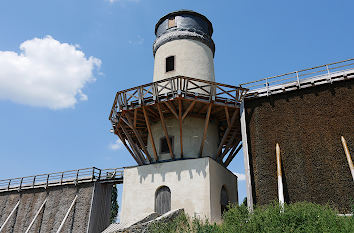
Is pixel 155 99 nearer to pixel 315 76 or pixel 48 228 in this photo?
pixel 315 76

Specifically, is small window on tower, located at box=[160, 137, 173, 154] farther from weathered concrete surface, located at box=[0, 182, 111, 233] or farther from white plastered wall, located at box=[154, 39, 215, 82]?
weathered concrete surface, located at box=[0, 182, 111, 233]

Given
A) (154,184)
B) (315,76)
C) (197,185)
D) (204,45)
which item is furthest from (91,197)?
(315,76)

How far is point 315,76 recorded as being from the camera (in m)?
18.9

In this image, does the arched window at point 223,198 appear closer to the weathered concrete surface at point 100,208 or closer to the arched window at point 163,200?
the arched window at point 163,200

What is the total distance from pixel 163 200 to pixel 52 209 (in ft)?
39.6

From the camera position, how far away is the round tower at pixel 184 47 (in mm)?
23125

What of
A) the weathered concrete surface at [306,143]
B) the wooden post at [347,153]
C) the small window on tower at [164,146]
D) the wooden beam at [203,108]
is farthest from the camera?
the small window on tower at [164,146]

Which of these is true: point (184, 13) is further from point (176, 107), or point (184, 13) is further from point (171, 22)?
point (176, 107)

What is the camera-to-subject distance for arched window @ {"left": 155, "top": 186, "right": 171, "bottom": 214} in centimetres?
1927

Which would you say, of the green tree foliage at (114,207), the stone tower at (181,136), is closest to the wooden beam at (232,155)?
the stone tower at (181,136)

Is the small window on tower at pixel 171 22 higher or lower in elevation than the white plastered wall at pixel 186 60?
higher

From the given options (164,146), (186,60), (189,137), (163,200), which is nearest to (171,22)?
(186,60)

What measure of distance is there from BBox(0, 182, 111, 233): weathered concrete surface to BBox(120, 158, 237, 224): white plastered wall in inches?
239

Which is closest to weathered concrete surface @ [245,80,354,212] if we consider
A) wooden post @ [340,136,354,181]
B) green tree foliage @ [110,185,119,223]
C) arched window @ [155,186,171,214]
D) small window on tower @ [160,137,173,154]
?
wooden post @ [340,136,354,181]
